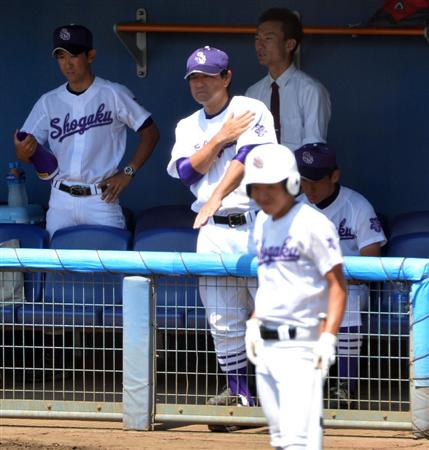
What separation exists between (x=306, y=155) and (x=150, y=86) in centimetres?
163

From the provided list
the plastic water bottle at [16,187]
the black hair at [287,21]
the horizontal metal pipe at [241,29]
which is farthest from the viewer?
the plastic water bottle at [16,187]

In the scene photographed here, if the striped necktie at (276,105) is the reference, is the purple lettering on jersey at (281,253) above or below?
below

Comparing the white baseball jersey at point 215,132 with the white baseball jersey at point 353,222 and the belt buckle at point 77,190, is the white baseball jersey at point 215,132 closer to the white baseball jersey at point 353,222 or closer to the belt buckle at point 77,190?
the white baseball jersey at point 353,222

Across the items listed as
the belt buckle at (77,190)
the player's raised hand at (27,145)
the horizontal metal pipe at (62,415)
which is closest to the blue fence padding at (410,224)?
the belt buckle at (77,190)

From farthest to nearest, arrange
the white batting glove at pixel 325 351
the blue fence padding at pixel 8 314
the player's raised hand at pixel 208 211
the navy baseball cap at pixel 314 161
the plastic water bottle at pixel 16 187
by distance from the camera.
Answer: the plastic water bottle at pixel 16 187 → the navy baseball cap at pixel 314 161 → the blue fence padding at pixel 8 314 → the player's raised hand at pixel 208 211 → the white batting glove at pixel 325 351

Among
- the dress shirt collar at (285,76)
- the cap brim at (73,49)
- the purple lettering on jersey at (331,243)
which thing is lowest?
the purple lettering on jersey at (331,243)

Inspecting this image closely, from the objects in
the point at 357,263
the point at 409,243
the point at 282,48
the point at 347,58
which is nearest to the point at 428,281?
the point at 357,263

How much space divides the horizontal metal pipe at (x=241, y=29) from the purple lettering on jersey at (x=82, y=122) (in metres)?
0.60

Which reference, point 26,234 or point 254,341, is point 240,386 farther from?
point 26,234

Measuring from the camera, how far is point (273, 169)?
15.7 feet

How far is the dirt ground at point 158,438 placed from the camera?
5.69m

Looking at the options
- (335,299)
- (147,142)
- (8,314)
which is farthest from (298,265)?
(147,142)

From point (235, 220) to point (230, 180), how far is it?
1.18ft

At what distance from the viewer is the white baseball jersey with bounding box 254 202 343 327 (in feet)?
15.7
